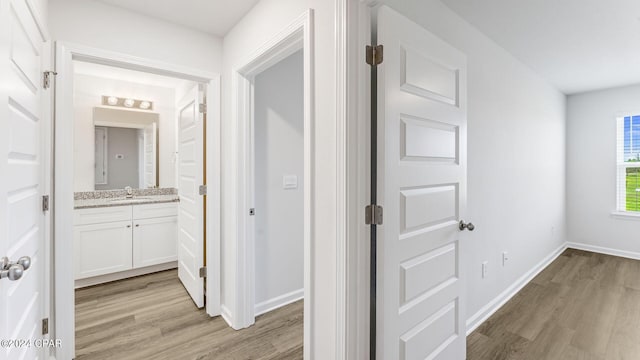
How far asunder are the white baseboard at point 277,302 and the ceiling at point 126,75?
261 centimetres

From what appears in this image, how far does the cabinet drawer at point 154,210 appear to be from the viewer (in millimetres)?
3287

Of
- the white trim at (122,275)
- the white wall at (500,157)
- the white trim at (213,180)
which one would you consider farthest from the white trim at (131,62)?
A: the white trim at (122,275)

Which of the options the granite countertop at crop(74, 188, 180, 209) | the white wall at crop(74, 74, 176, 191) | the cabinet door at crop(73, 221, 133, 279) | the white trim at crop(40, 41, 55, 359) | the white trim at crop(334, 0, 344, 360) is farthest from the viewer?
the white wall at crop(74, 74, 176, 191)

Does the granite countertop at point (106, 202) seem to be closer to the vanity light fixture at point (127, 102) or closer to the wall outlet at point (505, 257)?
the vanity light fixture at point (127, 102)

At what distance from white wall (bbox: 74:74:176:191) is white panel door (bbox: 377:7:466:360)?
361 cm

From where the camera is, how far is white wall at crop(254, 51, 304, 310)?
2.50m

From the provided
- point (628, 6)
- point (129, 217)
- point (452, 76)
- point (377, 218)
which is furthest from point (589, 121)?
point (129, 217)

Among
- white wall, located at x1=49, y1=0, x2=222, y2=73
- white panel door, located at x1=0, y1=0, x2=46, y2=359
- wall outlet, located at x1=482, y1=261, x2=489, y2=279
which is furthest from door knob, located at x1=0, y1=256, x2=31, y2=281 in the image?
wall outlet, located at x1=482, y1=261, x2=489, y2=279

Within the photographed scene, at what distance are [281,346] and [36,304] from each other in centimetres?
143

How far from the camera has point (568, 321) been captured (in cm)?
236

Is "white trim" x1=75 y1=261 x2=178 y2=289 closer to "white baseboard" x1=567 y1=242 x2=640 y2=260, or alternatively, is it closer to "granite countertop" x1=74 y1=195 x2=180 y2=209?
"granite countertop" x1=74 y1=195 x2=180 y2=209

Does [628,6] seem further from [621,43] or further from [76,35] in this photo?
[76,35]

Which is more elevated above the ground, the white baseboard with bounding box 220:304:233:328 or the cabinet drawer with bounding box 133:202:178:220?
the cabinet drawer with bounding box 133:202:178:220

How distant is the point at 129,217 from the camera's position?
323 cm
